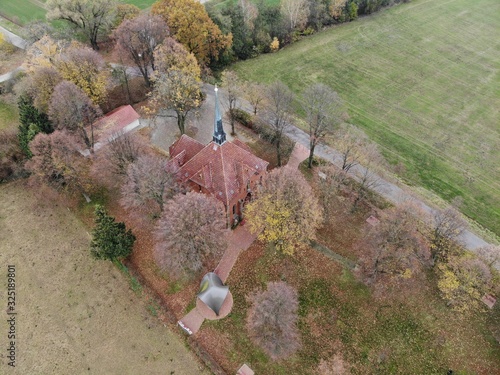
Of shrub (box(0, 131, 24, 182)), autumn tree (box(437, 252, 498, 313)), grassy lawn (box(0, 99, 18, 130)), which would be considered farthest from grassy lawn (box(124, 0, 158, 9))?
autumn tree (box(437, 252, 498, 313))

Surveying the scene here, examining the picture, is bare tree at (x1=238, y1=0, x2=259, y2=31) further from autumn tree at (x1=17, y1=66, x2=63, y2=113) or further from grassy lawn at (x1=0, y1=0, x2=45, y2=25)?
grassy lawn at (x1=0, y1=0, x2=45, y2=25)

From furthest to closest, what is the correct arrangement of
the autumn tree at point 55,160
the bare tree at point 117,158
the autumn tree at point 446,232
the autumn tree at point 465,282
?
the bare tree at point 117,158
the autumn tree at point 55,160
the autumn tree at point 446,232
the autumn tree at point 465,282

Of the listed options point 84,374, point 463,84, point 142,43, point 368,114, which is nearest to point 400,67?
point 463,84

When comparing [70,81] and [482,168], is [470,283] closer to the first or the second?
[482,168]

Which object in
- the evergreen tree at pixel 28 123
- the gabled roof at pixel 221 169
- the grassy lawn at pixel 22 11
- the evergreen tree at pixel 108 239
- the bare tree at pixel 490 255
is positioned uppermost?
the grassy lawn at pixel 22 11

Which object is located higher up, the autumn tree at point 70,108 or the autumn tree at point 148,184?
the autumn tree at point 70,108

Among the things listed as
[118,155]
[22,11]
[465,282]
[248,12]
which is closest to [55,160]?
[118,155]

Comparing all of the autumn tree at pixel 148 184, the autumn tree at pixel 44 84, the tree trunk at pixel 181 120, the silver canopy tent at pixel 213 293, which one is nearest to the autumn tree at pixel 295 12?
the tree trunk at pixel 181 120

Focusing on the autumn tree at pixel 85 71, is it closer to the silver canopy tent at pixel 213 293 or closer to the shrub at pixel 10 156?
the shrub at pixel 10 156
